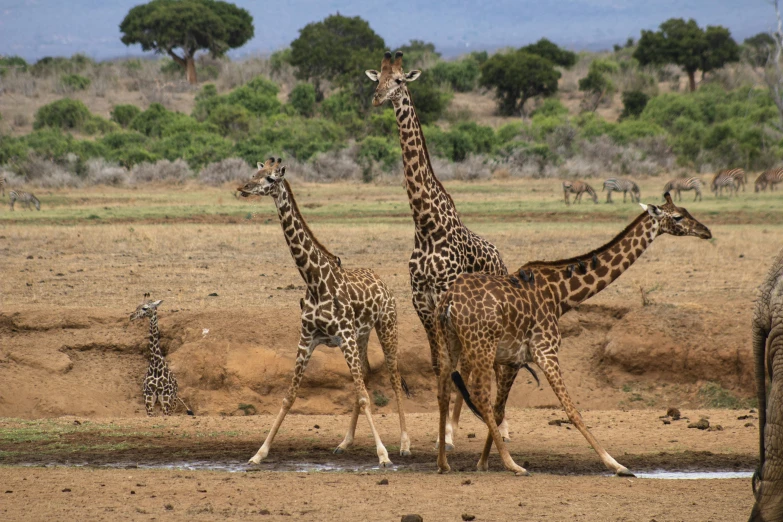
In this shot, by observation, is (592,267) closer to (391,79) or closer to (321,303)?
(321,303)

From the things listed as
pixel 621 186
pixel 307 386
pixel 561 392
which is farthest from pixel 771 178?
pixel 561 392

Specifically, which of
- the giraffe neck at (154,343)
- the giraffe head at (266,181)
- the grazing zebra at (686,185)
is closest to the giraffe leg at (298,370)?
the giraffe head at (266,181)

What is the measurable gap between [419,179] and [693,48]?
55663 millimetres

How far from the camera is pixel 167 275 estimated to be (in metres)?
17.6

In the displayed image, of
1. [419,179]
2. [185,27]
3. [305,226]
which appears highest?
[185,27]

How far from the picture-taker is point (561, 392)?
8.49m

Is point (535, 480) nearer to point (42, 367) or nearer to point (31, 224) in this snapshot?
point (42, 367)

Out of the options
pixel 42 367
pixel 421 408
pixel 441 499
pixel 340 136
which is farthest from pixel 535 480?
pixel 340 136

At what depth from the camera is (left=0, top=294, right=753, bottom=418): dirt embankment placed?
1269 centimetres

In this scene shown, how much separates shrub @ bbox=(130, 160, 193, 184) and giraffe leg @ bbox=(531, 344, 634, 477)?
28.5 meters

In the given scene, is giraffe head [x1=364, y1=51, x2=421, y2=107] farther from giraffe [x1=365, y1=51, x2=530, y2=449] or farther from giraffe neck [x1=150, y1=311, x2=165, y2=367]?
giraffe neck [x1=150, y1=311, x2=165, y2=367]

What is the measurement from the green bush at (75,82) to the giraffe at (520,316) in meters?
54.5

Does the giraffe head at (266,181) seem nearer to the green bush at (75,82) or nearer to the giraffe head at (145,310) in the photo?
the giraffe head at (145,310)

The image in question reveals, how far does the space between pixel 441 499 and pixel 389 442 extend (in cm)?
253
